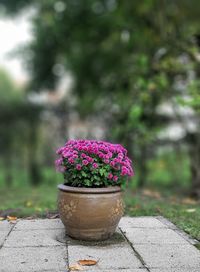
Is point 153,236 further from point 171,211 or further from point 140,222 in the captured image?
point 171,211

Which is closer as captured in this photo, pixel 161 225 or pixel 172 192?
pixel 161 225

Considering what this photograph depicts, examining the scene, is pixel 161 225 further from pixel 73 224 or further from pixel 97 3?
pixel 97 3

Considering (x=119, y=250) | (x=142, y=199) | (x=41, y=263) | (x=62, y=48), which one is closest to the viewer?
(x=41, y=263)

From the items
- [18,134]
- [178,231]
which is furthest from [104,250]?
[18,134]

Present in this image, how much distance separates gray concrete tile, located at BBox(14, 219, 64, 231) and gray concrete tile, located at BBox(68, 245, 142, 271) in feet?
3.51

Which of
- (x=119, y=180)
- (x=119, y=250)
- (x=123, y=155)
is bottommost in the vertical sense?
(x=119, y=250)

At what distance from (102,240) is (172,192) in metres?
5.71

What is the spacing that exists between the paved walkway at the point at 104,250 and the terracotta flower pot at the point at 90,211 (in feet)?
0.40

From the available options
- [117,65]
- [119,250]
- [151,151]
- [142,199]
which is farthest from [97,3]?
[119,250]

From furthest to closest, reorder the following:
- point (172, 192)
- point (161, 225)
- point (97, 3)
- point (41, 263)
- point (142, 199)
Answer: point (97, 3), point (172, 192), point (142, 199), point (161, 225), point (41, 263)

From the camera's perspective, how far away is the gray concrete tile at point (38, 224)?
17.5 ft

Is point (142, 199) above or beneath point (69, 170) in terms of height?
beneath

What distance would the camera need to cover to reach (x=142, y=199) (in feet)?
26.2

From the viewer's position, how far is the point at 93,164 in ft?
14.9
